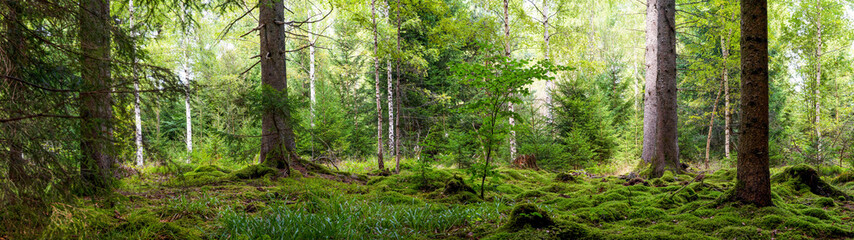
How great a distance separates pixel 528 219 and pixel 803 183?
14.7 ft

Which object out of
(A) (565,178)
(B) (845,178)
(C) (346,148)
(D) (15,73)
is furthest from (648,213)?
(C) (346,148)

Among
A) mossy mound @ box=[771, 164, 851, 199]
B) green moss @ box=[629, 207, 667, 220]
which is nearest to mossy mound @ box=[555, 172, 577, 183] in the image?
mossy mound @ box=[771, 164, 851, 199]

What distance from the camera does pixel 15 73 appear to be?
2.69 m

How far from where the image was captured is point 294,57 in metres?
19.5

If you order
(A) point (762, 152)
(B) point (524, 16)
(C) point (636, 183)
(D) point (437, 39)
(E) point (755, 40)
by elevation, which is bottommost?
(C) point (636, 183)

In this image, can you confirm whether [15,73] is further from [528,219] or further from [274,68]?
[274,68]

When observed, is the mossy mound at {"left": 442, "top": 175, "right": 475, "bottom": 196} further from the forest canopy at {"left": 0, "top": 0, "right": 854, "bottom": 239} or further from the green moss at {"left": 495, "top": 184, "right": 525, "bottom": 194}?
the green moss at {"left": 495, "top": 184, "right": 525, "bottom": 194}

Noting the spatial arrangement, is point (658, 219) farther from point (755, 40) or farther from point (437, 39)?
point (437, 39)

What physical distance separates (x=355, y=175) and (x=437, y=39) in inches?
147

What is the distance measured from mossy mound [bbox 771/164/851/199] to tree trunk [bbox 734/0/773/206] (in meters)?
1.74

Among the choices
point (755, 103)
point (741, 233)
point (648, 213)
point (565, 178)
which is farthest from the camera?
point (565, 178)

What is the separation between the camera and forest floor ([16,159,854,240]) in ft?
10.6

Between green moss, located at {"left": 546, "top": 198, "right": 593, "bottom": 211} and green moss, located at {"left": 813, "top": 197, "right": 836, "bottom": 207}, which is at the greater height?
green moss, located at {"left": 813, "top": 197, "right": 836, "bottom": 207}

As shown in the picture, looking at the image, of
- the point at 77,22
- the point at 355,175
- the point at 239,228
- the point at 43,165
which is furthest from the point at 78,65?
the point at 355,175
